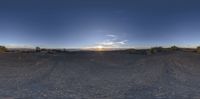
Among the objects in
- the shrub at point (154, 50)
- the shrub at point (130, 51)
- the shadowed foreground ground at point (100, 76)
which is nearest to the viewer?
the shadowed foreground ground at point (100, 76)

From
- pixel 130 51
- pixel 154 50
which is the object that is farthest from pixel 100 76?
pixel 130 51

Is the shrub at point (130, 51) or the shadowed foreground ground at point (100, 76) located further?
the shrub at point (130, 51)

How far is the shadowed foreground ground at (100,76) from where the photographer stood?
23.5 metres

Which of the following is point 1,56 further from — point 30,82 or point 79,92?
point 79,92

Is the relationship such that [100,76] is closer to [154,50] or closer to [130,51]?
[154,50]

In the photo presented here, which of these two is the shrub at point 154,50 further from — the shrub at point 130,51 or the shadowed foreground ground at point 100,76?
the shadowed foreground ground at point 100,76

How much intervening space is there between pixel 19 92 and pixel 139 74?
9875 millimetres

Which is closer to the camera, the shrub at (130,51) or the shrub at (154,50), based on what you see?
the shrub at (154,50)

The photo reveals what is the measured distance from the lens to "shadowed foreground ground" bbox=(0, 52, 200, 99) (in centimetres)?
2348

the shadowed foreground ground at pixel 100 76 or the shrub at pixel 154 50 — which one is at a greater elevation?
the shrub at pixel 154 50

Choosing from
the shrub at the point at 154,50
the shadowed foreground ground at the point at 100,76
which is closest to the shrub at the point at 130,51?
the shrub at the point at 154,50

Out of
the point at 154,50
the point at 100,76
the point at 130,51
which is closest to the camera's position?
the point at 100,76

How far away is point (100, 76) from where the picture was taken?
98.1 ft

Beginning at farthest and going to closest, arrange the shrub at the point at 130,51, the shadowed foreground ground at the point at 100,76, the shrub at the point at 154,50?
the shrub at the point at 130,51
the shrub at the point at 154,50
the shadowed foreground ground at the point at 100,76
